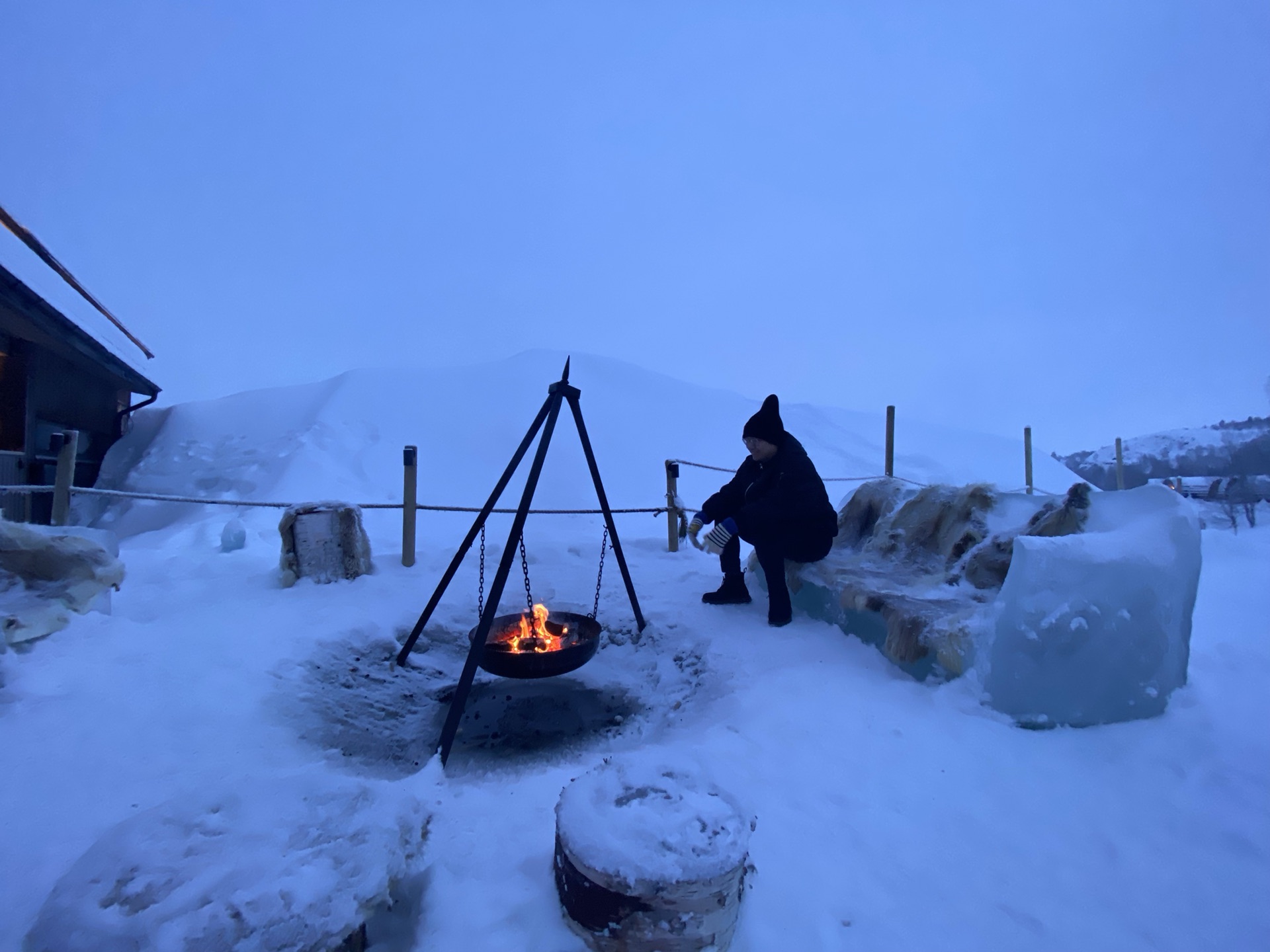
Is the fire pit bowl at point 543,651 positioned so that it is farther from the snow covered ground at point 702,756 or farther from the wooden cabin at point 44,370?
the wooden cabin at point 44,370

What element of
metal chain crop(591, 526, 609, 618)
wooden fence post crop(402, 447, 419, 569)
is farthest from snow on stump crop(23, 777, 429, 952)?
wooden fence post crop(402, 447, 419, 569)

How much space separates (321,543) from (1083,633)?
485 cm

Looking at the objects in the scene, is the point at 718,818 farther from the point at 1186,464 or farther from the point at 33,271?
the point at 1186,464

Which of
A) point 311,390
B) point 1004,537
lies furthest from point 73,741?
point 311,390

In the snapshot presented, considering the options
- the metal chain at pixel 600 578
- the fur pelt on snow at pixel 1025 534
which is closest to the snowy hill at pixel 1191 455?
the fur pelt on snow at pixel 1025 534

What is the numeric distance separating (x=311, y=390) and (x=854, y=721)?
14.9 m

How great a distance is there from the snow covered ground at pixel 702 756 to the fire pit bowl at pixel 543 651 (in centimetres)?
37

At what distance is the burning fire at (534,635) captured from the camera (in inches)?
141

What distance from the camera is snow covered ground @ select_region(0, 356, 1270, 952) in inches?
62.7

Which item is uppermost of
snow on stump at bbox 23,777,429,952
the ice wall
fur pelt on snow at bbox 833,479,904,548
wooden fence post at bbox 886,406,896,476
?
wooden fence post at bbox 886,406,896,476

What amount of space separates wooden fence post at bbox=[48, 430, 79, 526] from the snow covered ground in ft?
2.31

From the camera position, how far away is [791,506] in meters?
3.92

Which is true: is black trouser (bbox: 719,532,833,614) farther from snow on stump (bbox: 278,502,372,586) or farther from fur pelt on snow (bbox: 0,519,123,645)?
fur pelt on snow (bbox: 0,519,123,645)

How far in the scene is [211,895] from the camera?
1.28m
